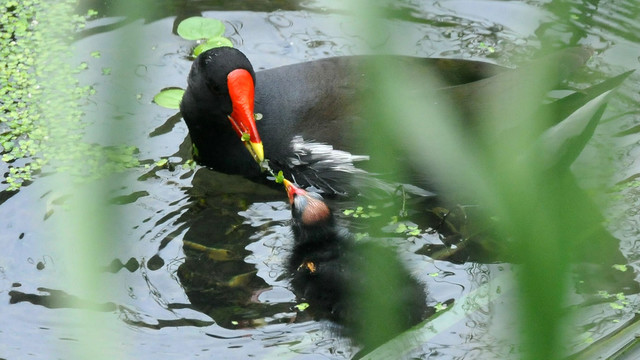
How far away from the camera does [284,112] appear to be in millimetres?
4293

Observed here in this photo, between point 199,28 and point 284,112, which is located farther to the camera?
point 199,28

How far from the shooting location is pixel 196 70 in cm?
427

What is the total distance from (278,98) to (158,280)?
110cm

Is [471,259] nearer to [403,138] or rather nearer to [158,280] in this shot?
[158,280]

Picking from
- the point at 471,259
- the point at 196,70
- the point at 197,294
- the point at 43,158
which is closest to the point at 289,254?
the point at 197,294

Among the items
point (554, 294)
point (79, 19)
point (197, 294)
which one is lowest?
point (197, 294)

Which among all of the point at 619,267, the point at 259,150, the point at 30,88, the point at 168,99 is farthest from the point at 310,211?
the point at 30,88

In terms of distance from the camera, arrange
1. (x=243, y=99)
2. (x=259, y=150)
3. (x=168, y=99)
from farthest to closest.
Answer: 1. (x=168, y=99)
2. (x=243, y=99)
3. (x=259, y=150)

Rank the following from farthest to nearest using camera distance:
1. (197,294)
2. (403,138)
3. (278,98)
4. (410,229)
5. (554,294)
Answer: (278,98) < (410,229) < (197,294) < (403,138) < (554,294)

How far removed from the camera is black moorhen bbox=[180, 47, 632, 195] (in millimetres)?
4113

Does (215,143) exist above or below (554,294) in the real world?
below

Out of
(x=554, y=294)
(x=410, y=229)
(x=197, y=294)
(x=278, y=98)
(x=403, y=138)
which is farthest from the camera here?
(x=278, y=98)

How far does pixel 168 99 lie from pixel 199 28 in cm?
72

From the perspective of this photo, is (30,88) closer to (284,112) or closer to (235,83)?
(235,83)
